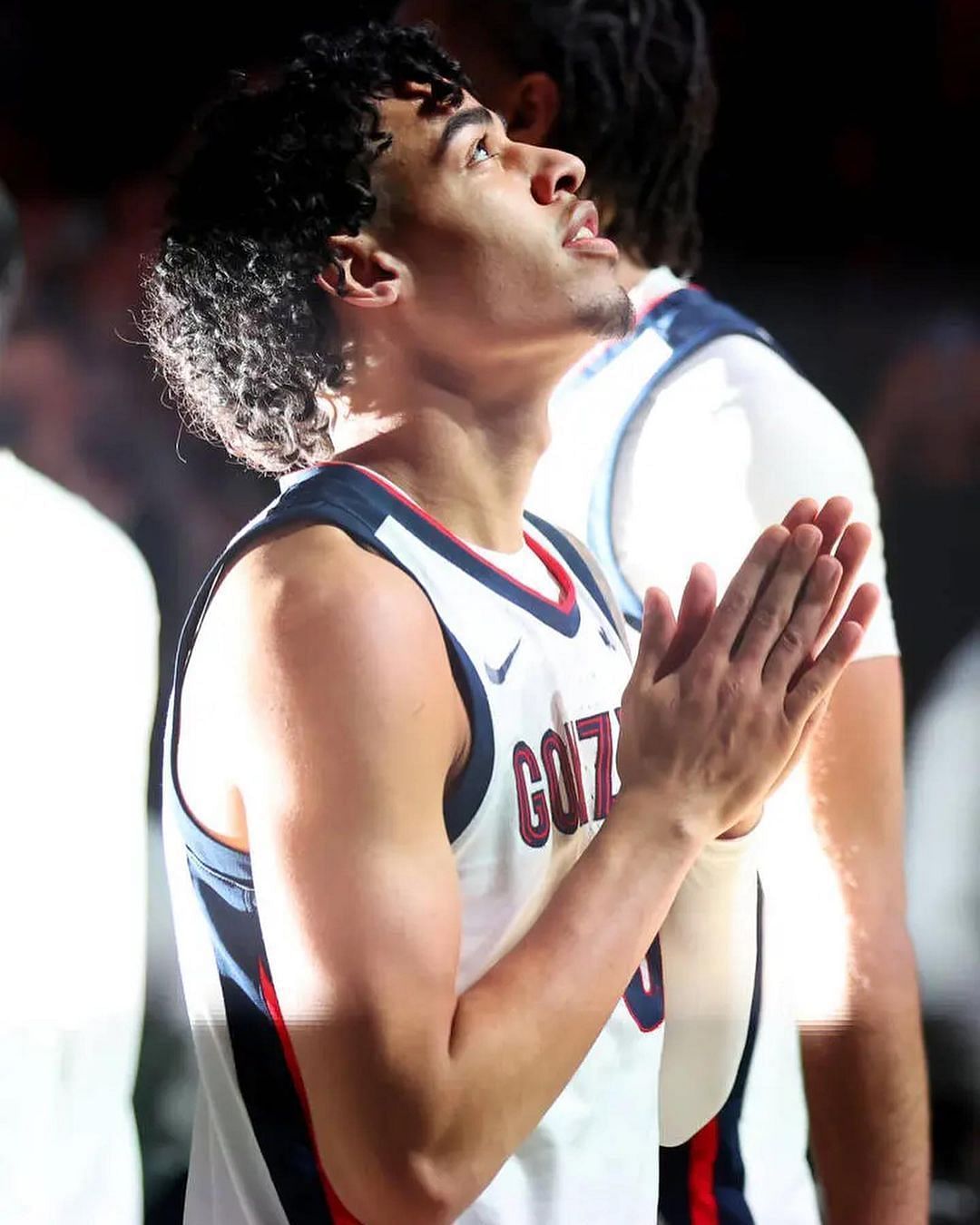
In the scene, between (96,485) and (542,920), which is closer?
(542,920)

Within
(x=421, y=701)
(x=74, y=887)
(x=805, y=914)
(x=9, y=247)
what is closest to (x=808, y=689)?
(x=805, y=914)

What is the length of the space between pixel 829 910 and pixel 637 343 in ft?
1.75

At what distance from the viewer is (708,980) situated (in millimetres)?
1325

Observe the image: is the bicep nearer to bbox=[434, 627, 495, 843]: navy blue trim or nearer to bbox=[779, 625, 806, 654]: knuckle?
bbox=[434, 627, 495, 843]: navy blue trim

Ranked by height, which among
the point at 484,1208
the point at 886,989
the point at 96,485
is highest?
the point at 96,485

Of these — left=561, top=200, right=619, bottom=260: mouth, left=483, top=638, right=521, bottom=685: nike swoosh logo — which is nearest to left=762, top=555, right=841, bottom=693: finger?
left=483, top=638, right=521, bottom=685: nike swoosh logo

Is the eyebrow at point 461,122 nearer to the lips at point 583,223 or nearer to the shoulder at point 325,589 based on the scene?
the lips at point 583,223

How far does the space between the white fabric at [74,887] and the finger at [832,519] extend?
584 millimetres

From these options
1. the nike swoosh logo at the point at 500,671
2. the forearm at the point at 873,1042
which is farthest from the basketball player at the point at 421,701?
the forearm at the point at 873,1042

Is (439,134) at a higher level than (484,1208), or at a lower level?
higher

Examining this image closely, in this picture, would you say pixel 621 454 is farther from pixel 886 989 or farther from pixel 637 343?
pixel 886 989

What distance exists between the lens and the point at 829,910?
4.47 feet

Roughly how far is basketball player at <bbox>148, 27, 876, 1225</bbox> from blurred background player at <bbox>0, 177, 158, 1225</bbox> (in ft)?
0.19

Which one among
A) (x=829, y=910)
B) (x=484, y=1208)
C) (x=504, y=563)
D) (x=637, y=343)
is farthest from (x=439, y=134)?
(x=484, y=1208)
